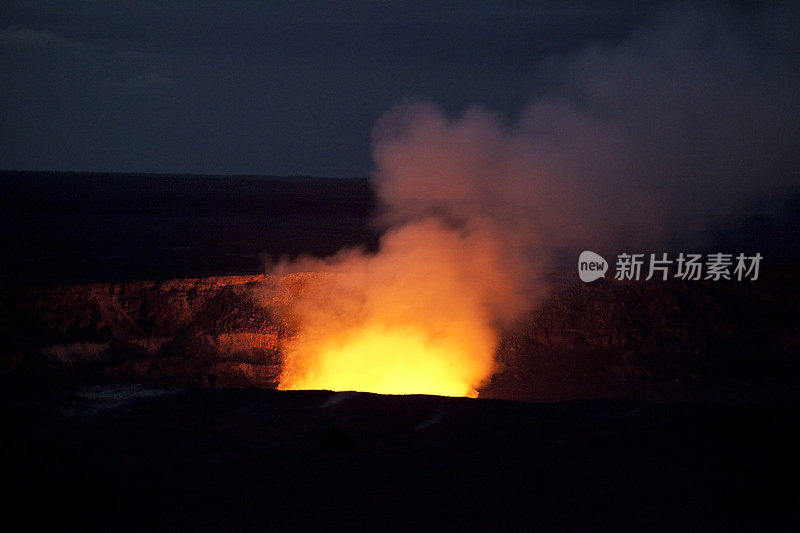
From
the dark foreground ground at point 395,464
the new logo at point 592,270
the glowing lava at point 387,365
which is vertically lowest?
the dark foreground ground at point 395,464

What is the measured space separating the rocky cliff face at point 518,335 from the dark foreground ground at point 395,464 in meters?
2.79

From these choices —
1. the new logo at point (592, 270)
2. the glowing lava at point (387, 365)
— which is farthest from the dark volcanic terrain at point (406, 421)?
the glowing lava at point (387, 365)

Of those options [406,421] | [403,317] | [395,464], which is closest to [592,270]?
[403,317]

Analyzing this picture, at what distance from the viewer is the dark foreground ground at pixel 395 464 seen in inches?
200

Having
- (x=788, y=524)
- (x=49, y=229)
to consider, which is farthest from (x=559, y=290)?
(x=49, y=229)

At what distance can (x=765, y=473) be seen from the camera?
570 cm

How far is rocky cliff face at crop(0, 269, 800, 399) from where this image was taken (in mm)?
10914

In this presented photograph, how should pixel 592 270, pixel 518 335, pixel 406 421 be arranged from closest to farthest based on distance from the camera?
pixel 406 421 → pixel 518 335 → pixel 592 270

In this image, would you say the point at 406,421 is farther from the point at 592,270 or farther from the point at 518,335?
the point at 592,270

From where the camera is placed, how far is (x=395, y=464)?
6.12 meters

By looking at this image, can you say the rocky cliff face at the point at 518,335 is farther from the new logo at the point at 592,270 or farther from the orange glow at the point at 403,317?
the orange glow at the point at 403,317

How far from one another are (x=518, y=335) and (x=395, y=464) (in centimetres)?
659

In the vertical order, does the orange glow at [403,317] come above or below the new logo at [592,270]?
below

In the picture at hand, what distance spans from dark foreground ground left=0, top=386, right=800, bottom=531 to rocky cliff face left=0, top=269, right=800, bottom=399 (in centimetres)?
279
